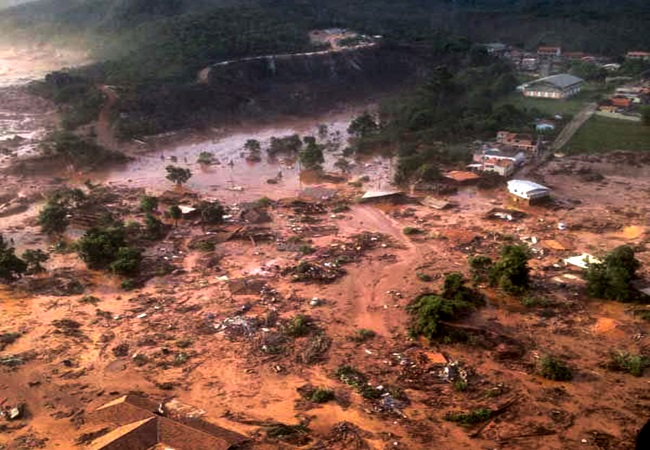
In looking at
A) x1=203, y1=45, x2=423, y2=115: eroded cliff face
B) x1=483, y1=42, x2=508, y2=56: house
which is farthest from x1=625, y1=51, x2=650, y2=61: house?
x1=203, y1=45, x2=423, y2=115: eroded cliff face

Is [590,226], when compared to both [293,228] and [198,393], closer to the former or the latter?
[293,228]

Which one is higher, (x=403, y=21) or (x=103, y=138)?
(x=403, y=21)

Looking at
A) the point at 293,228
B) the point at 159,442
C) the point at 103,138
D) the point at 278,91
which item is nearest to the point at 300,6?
the point at 278,91

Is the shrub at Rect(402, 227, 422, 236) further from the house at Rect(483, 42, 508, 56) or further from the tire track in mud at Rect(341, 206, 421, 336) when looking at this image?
the house at Rect(483, 42, 508, 56)

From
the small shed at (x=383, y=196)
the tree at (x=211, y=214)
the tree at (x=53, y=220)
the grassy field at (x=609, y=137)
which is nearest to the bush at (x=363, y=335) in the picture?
the tree at (x=211, y=214)

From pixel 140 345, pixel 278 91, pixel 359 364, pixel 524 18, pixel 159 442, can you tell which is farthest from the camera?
pixel 524 18

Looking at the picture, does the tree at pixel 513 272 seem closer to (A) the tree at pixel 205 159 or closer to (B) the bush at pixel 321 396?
(B) the bush at pixel 321 396
